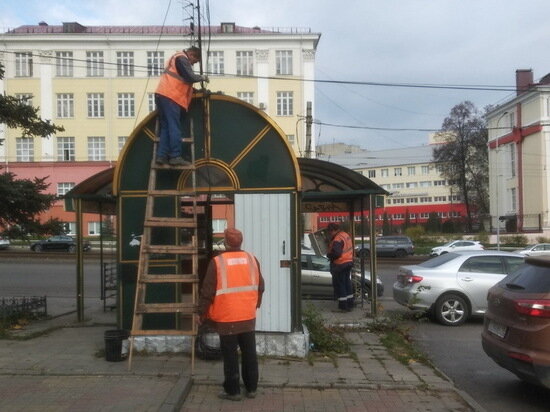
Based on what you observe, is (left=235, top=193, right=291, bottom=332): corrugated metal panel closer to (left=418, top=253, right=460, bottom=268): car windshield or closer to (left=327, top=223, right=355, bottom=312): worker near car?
(left=327, top=223, right=355, bottom=312): worker near car

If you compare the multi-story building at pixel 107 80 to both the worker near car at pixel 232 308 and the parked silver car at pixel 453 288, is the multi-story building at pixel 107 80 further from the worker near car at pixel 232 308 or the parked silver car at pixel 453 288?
the worker near car at pixel 232 308

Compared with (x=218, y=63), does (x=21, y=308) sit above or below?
below

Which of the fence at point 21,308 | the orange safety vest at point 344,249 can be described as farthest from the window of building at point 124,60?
the orange safety vest at point 344,249

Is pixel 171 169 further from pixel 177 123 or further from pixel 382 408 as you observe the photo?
pixel 382 408

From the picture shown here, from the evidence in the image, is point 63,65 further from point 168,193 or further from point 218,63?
point 168,193

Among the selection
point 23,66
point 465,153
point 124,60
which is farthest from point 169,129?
point 465,153

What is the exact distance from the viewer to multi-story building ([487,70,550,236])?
189 feet

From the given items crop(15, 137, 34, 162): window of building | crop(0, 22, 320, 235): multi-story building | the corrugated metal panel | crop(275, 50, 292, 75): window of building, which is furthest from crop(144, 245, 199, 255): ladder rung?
crop(15, 137, 34, 162): window of building

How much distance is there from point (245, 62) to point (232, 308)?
170 feet

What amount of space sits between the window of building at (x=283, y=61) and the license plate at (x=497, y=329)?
50.2m

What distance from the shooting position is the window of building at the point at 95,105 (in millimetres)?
57656

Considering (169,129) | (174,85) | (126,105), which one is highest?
(126,105)

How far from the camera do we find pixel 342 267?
1360 centimetres

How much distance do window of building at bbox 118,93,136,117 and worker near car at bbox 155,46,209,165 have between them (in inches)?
1961
